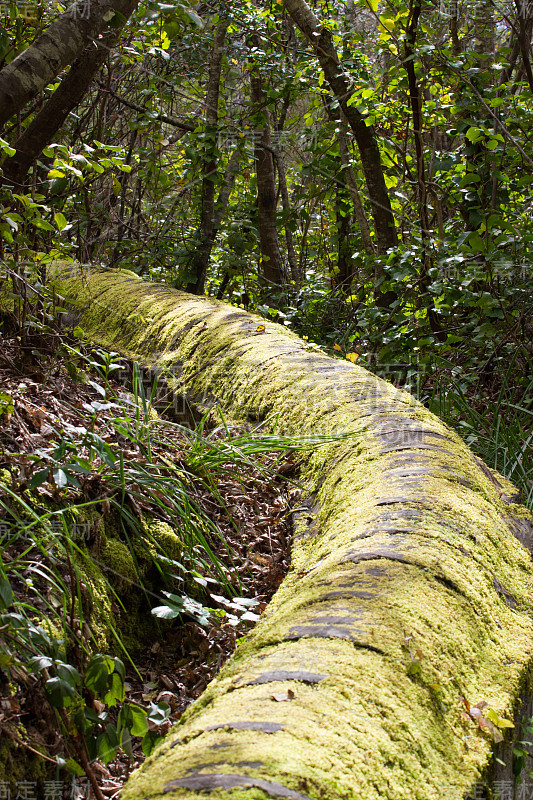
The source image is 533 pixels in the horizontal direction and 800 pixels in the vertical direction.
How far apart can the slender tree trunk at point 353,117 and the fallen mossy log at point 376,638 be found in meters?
2.97

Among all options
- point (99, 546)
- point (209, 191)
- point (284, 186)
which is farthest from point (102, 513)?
point (284, 186)

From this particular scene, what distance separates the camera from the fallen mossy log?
0.91m

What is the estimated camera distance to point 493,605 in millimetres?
1500

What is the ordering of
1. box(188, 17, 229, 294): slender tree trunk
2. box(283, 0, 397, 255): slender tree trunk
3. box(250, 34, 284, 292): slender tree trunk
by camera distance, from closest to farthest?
box(283, 0, 397, 255): slender tree trunk, box(188, 17, 229, 294): slender tree trunk, box(250, 34, 284, 292): slender tree trunk

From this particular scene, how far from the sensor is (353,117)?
→ 16.0 ft

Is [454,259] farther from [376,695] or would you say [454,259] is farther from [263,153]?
[263,153]

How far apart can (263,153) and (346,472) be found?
18.9ft

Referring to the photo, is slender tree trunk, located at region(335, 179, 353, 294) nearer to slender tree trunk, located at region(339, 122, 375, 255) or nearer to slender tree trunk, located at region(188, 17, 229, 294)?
slender tree trunk, located at region(339, 122, 375, 255)

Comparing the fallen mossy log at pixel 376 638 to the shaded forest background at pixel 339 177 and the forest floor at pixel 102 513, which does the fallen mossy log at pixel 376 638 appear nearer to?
the forest floor at pixel 102 513

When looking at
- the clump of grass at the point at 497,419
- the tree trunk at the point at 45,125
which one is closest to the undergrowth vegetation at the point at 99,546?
the tree trunk at the point at 45,125

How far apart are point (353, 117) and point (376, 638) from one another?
184 inches

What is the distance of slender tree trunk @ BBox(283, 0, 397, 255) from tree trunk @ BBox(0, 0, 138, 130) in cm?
279

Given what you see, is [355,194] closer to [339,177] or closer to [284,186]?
[339,177]

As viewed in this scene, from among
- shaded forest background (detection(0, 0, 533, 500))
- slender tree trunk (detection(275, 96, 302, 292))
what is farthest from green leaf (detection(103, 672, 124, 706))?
slender tree trunk (detection(275, 96, 302, 292))
